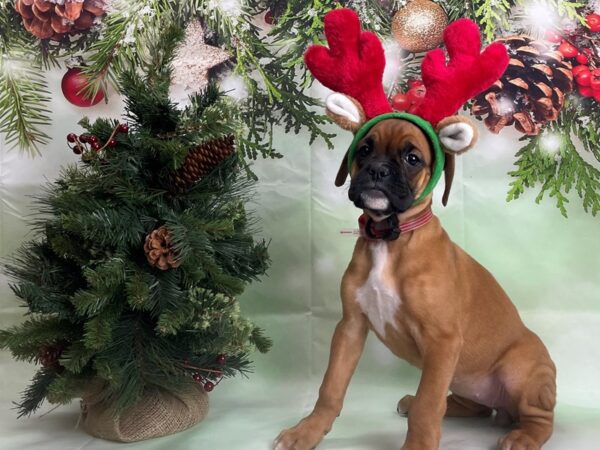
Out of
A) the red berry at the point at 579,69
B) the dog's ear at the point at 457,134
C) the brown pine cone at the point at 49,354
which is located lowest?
the brown pine cone at the point at 49,354

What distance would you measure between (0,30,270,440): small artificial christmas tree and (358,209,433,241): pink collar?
1.07ft

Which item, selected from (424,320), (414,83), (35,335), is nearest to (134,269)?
(35,335)

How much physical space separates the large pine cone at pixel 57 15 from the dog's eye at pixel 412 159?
1166mm

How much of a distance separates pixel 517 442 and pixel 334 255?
866mm

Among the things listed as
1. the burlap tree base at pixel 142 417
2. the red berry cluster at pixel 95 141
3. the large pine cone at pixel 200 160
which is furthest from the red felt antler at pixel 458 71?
the burlap tree base at pixel 142 417

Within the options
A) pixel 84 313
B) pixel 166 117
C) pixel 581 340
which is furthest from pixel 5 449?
pixel 581 340

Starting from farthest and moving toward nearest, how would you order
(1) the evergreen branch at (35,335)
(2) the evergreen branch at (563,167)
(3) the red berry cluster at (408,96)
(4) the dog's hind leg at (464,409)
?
1. (2) the evergreen branch at (563,167)
2. (3) the red berry cluster at (408,96)
3. (4) the dog's hind leg at (464,409)
4. (1) the evergreen branch at (35,335)

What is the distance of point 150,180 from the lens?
67.1 inches

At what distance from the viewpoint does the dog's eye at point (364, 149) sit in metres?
1.61

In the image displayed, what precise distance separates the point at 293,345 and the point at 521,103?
1.06 meters

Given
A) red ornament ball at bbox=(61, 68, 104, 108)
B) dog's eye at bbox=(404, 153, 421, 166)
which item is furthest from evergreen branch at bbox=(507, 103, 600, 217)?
red ornament ball at bbox=(61, 68, 104, 108)

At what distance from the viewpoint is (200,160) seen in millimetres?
1669

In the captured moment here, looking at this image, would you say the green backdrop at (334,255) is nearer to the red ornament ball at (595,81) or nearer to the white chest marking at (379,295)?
the red ornament ball at (595,81)

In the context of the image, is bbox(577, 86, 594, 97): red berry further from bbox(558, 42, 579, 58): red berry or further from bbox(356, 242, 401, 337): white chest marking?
bbox(356, 242, 401, 337): white chest marking
